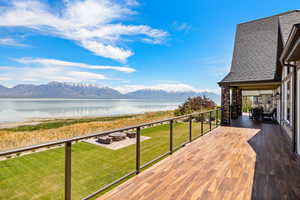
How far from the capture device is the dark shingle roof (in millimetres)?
9008

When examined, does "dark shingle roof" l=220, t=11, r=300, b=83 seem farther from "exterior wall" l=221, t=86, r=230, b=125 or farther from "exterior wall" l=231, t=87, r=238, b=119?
"exterior wall" l=231, t=87, r=238, b=119

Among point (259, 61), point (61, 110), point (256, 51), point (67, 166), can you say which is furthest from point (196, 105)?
point (61, 110)

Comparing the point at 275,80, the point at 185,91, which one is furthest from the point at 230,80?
the point at 185,91

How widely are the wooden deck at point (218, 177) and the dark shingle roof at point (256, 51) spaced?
230 inches

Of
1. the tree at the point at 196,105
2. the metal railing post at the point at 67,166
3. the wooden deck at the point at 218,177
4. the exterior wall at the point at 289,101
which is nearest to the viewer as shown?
the metal railing post at the point at 67,166

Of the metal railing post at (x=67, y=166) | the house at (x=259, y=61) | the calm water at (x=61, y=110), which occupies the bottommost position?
the calm water at (x=61, y=110)

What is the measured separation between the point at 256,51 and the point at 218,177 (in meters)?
10.5

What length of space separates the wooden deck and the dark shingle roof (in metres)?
5.83

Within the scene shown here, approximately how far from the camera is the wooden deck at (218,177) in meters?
2.29

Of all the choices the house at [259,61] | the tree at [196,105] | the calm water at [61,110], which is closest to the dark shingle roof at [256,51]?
the house at [259,61]

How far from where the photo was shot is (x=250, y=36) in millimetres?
11133

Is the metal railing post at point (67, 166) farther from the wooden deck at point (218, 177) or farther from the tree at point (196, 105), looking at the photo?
the tree at point (196, 105)

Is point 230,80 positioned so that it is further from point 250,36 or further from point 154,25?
point 154,25

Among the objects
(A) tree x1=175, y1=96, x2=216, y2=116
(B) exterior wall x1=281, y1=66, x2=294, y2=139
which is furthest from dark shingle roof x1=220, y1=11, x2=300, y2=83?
(A) tree x1=175, y1=96, x2=216, y2=116
